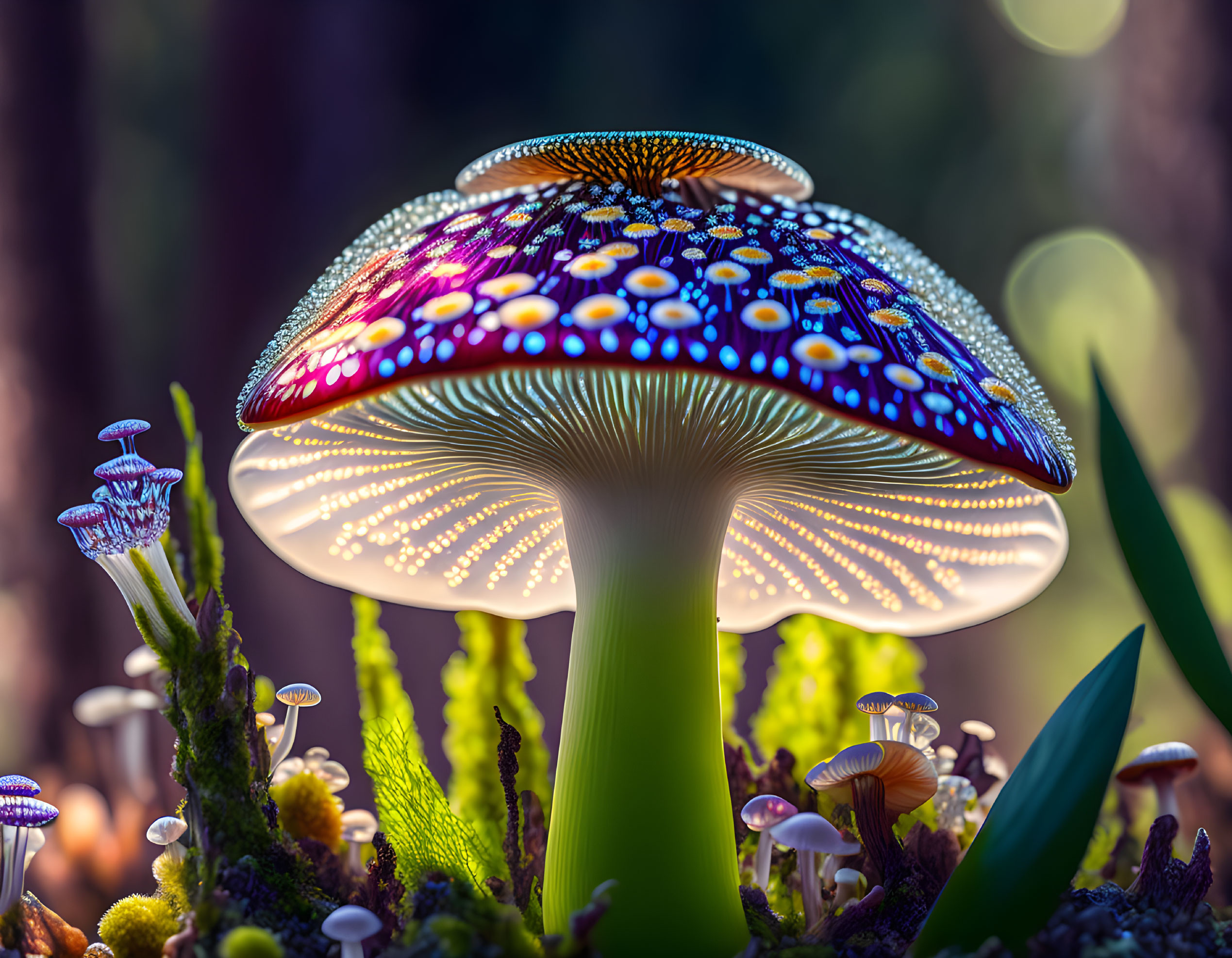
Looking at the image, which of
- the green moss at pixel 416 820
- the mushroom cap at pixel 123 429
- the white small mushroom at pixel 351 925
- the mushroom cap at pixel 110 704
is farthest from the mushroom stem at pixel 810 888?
the mushroom cap at pixel 110 704

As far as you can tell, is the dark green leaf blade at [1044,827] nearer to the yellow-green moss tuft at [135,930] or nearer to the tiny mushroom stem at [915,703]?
the tiny mushroom stem at [915,703]

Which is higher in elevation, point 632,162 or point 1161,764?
point 632,162

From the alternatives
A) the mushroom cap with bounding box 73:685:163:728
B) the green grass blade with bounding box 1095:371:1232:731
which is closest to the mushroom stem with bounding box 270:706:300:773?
the mushroom cap with bounding box 73:685:163:728

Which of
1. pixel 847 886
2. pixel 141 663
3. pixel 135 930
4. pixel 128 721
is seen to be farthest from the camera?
pixel 128 721

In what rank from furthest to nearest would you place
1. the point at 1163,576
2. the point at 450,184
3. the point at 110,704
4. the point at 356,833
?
the point at 450,184, the point at 110,704, the point at 356,833, the point at 1163,576

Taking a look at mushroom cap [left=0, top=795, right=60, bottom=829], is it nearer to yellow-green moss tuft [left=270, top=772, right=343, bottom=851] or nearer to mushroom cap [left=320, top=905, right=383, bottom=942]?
yellow-green moss tuft [left=270, top=772, right=343, bottom=851]

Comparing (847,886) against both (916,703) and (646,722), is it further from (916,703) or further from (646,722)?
(646,722)

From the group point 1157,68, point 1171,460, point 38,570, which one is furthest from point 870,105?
point 38,570

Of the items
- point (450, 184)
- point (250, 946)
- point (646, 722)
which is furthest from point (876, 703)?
point (450, 184)
